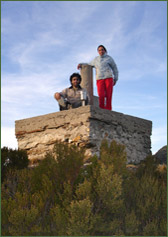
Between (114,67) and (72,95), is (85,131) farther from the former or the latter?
(114,67)

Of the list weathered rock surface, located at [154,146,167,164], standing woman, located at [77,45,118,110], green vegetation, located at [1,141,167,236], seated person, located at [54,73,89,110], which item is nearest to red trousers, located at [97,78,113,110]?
standing woman, located at [77,45,118,110]

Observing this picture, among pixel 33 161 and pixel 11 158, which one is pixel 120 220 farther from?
pixel 33 161

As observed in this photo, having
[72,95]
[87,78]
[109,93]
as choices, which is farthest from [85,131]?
[87,78]

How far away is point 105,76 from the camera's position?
10.7 m

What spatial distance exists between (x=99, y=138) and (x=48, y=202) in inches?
146

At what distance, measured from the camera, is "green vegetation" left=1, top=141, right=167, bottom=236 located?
5.28m

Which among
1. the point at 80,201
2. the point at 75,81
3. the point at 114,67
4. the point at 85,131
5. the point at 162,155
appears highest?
the point at 114,67

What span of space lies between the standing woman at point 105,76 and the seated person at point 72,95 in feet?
2.32

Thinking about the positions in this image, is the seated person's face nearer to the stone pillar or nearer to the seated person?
the seated person

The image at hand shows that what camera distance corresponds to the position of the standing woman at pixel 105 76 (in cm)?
1068

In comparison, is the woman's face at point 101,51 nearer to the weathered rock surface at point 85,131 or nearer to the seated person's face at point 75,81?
the seated person's face at point 75,81

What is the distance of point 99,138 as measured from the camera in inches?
364

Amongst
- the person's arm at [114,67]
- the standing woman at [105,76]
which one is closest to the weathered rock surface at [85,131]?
the standing woman at [105,76]

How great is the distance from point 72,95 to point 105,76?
1.26 m
